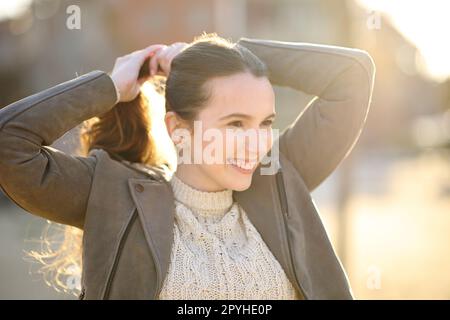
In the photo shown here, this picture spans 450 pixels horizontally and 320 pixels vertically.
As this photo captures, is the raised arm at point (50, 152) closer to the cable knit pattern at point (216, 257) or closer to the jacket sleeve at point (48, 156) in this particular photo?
the jacket sleeve at point (48, 156)

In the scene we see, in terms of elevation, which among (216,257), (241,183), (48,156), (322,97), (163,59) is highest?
(163,59)

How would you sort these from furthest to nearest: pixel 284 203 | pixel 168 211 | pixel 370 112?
pixel 370 112
pixel 284 203
pixel 168 211

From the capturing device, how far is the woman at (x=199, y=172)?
2.72m

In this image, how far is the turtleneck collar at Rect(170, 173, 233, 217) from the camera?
303 centimetres

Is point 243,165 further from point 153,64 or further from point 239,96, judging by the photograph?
point 153,64

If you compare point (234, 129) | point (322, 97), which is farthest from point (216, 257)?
point (322, 97)

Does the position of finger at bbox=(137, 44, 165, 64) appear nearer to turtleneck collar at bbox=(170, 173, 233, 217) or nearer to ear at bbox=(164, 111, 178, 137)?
ear at bbox=(164, 111, 178, 137)

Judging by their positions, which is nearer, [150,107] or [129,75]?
[129,75]

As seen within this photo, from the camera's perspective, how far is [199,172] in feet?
10.2

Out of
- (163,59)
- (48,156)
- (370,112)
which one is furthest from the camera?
(370,112)

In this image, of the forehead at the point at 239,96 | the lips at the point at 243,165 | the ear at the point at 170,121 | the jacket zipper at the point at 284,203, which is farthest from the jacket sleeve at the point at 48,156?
the jacket zipper at the point at 284,203

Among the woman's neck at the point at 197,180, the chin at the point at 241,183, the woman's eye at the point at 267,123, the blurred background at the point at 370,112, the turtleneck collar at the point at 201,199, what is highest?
the woman's eye at the point at 267,123

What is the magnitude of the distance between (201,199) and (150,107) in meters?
0.56

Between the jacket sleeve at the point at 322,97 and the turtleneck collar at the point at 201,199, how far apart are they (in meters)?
0.33
